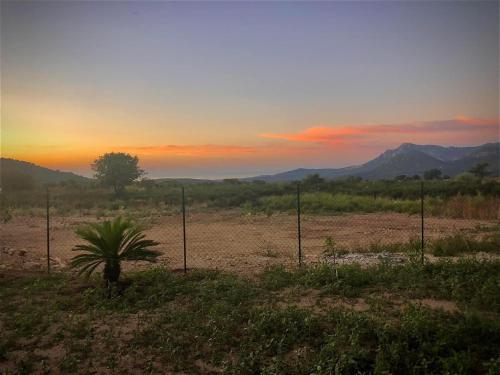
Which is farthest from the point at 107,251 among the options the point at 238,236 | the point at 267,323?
the point at 238,236

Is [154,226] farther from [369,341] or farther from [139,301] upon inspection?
[369,341]

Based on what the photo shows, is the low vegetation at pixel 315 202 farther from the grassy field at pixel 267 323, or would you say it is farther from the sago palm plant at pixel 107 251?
the sago palm plant at pixel 107 251

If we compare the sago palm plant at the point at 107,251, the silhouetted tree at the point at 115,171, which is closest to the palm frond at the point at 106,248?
Result: the sago palm plant at the point at 107,251

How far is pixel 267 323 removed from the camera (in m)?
6.04

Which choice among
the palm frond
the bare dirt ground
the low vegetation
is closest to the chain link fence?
the bare dirt ground

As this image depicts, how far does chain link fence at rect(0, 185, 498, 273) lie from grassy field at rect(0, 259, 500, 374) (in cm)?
161

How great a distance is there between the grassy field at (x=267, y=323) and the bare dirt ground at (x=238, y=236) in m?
2.37

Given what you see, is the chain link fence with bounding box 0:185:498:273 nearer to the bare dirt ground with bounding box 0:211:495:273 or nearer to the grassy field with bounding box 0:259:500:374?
the bare dirt ground with bounding box 0:211:495:273

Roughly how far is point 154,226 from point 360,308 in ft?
52.8

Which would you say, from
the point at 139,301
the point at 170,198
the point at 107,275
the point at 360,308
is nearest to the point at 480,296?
the point at 360,308

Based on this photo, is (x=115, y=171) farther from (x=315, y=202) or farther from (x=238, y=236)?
(x=238, y=236)

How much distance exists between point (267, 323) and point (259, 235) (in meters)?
11.4

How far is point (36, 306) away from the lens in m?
7.44

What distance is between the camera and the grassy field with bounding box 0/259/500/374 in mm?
5141
